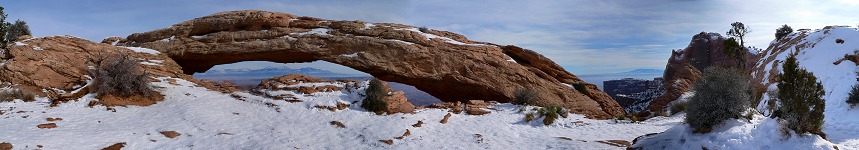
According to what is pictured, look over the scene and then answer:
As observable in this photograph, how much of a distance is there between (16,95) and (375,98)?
1199cm

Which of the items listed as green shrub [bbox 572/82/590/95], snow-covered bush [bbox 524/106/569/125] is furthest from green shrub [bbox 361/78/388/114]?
green shrub [bbox 572/82/590/95]

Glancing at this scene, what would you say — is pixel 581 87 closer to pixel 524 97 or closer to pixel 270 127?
pixel 524 97

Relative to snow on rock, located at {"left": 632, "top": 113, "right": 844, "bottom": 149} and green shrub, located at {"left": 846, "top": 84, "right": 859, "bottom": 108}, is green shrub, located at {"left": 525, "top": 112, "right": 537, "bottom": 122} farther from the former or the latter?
green shrub, located at {"left": 846, "top": 84, "right": 859, "bottom": 108}

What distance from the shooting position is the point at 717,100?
1059cm

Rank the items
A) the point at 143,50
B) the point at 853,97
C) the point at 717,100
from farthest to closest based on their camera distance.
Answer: the point at 143,50, the point at 853,97, the point at 717,100

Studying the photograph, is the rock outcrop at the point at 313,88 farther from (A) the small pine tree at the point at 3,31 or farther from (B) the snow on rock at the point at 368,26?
(A) the small pine tree at the point at 3,31

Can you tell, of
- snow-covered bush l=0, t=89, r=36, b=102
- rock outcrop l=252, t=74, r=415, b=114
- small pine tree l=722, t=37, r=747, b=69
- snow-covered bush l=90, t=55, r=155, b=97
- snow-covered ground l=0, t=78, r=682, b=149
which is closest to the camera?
snow-covered ground l=0, t=78, r=682, b=149

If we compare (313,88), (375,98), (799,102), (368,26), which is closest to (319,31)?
(368,26)

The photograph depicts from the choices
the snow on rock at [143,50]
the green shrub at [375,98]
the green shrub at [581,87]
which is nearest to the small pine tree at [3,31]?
the snow on rock at [143,50]

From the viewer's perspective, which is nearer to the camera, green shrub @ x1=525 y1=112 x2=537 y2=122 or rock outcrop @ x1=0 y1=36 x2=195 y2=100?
rock outcrop @ x1=0 y1=36 x2=195 y2=100

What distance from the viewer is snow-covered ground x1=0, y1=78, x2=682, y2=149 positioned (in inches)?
487

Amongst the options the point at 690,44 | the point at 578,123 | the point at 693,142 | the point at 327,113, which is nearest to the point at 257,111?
the point at 327,113

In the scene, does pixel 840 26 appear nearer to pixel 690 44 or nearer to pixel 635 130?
pixel 635 130

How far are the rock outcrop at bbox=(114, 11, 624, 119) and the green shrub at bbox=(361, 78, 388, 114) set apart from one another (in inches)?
147
